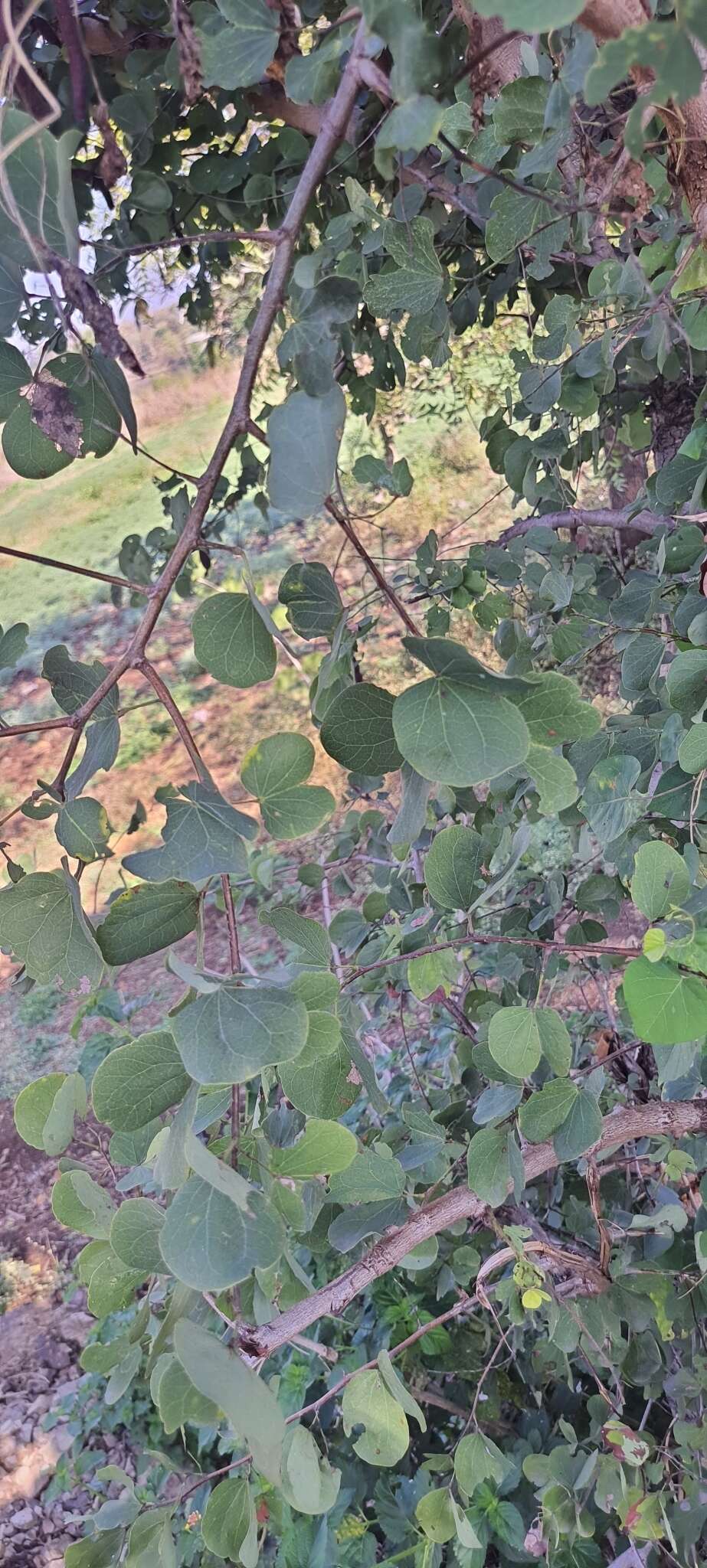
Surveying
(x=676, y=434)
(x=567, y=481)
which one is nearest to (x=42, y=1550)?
(x=567, y=481)

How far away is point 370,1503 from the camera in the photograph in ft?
3.69

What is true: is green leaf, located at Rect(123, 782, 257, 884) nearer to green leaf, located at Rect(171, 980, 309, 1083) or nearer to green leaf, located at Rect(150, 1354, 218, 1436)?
green leaf, located at Rect(171, 980, 309, 1083)

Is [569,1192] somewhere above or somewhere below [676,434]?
below

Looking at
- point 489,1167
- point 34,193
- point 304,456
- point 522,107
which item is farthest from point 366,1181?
point 522,107

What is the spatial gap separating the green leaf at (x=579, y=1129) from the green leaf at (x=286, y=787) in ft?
0.89

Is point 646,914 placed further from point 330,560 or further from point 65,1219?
point 330,560

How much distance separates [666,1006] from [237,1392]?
255 millimetres

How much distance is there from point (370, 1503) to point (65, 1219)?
894mm

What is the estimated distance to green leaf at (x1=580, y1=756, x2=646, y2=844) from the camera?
55 cm

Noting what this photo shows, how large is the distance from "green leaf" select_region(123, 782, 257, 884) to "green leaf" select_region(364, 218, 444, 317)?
0.40m

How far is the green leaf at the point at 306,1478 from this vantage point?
1.40ft

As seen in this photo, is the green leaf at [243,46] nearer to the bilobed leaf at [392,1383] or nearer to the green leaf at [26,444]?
the green leaf at [26,444]

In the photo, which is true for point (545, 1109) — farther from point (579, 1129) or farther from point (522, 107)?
point (522, 107)

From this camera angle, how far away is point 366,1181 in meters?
0.57
